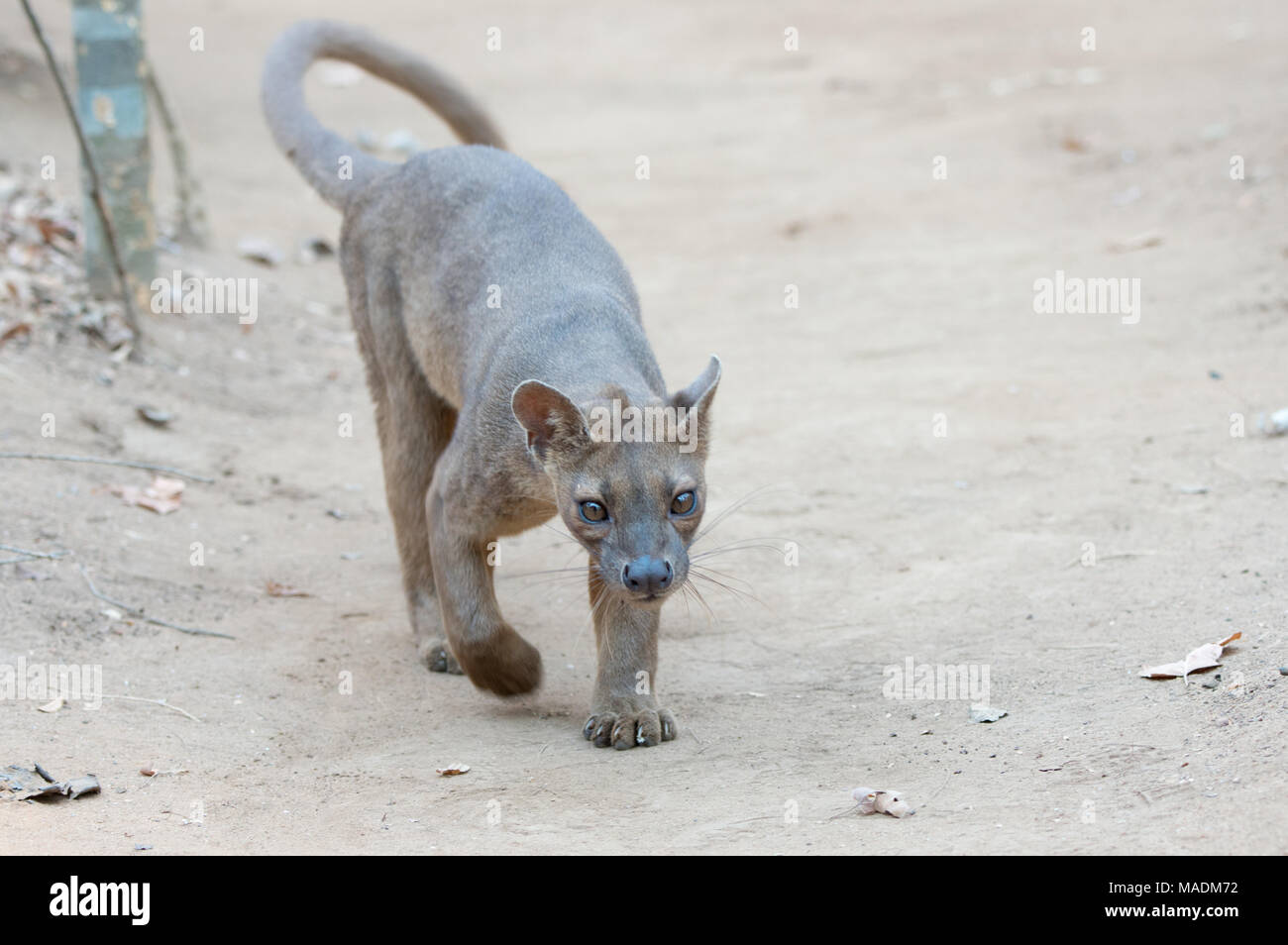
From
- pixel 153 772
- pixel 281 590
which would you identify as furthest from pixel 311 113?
pixel 153 772

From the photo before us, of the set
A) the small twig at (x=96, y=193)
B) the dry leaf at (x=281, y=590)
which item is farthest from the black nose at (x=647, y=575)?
the small twig at (x=96, y=193)

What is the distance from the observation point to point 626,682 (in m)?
4.46

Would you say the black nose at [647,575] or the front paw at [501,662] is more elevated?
the black nose at [647,575]

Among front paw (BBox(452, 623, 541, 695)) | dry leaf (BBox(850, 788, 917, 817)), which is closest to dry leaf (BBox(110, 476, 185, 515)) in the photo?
front paw (BBox(452, 623, 541, 695))

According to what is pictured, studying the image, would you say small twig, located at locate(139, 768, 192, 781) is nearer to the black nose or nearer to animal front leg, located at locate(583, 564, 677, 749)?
animal front leg, located at locate(583, 564, 677, 749)

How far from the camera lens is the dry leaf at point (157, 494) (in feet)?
20.1

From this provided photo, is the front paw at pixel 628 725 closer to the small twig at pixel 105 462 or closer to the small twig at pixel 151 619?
the small twig at pixel 151 619

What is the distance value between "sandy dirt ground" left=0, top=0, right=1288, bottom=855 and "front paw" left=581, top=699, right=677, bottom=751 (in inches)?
2.8

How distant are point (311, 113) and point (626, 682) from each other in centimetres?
335

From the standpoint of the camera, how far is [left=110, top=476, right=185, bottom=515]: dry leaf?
611cm

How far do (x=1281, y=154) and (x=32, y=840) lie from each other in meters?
9.01

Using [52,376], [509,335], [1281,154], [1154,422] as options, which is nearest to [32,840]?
[509,335]

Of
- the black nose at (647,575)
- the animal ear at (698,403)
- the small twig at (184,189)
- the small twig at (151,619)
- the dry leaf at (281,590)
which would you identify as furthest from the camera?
the small twig at (184,189)

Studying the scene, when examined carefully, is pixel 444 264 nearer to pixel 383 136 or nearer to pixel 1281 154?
pixel 1281 154
